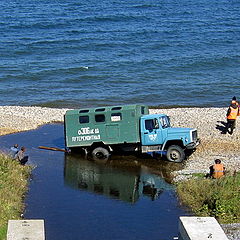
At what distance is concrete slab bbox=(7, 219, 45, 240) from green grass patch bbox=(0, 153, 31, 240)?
3.78 m

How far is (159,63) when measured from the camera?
62.5m

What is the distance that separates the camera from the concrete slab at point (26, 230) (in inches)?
632

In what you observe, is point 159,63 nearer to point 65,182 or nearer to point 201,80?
point 201,80

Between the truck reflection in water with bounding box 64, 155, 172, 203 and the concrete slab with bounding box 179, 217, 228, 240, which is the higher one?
the truck reflection in water with bounding box 64, 155, 172, 203

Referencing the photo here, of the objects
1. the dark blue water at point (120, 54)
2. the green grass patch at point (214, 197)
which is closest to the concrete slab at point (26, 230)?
the green grass patch at point (214, 197)

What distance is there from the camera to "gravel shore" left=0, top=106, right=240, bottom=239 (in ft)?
99.4

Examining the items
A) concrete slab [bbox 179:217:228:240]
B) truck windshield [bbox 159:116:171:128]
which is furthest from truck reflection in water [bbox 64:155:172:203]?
concrete slab [bbox 179:217:228:240]

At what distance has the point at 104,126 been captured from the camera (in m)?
31.8

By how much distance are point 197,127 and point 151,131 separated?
6.16 metres

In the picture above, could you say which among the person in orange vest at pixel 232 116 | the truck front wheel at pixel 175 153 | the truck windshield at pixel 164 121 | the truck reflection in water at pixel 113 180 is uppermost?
the person in orange vest at pixel 232 116

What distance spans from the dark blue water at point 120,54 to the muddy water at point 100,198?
17.9 meters

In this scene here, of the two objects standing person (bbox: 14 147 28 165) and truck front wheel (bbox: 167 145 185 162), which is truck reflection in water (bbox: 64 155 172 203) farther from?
standing person (bbox: 14 147 28 165)

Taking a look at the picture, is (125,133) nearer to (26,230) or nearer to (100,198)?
(100,198)

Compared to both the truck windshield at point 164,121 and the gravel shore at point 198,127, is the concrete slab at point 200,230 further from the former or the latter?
the truck windshield at point 164,121
